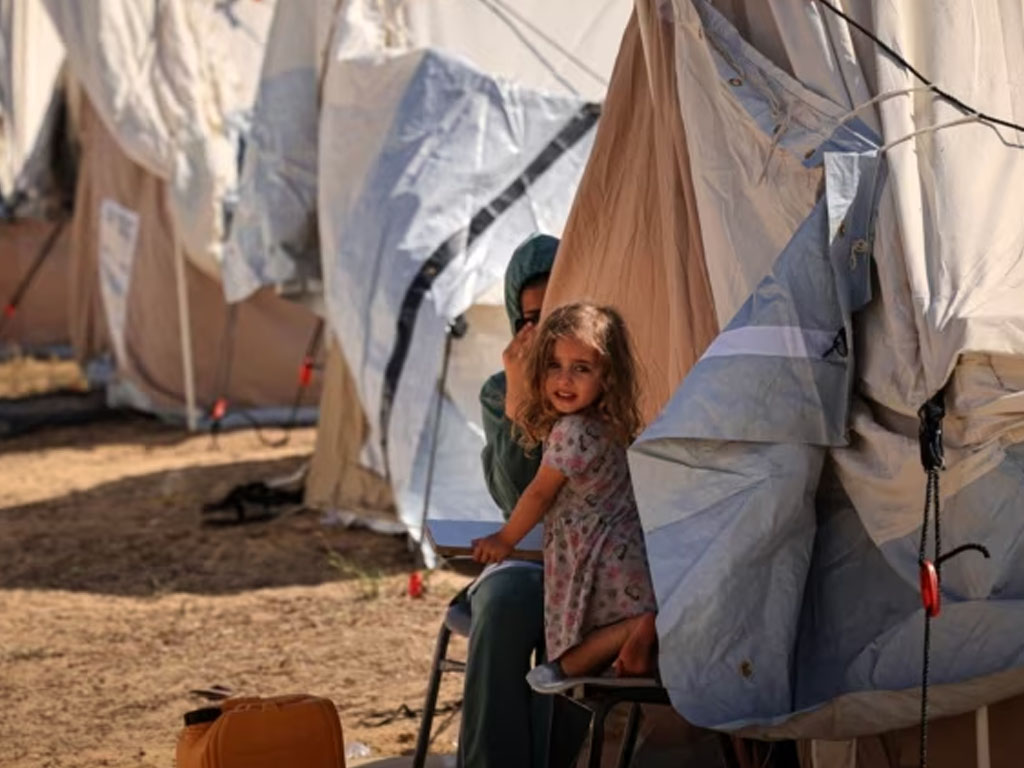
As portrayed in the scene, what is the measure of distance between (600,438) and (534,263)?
1.24 meters

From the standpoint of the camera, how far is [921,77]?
11.8 ft

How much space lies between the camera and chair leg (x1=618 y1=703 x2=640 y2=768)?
11.6ft

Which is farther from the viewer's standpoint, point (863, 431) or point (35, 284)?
point (35, 284)

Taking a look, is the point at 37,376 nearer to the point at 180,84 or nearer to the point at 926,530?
the point at 180,84

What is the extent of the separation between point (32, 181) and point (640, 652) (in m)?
11.2

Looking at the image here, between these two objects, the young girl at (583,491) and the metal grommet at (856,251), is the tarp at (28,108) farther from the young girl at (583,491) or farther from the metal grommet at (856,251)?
the metal grommet at (856,251)

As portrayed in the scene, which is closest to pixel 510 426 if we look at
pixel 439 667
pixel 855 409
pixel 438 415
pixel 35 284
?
pixel 439 667

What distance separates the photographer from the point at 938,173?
3498 millimetres

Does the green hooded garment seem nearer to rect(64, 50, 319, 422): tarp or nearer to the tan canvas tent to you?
rect(64, 50, 319, 422): tarp

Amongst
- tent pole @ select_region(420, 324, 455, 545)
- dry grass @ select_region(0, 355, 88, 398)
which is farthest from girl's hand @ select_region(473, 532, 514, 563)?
dry grass @ select_region(0, 355, 88, 398)

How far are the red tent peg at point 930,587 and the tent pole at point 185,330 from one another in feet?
28.2

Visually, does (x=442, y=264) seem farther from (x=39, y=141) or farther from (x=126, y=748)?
(x=39, y=141)

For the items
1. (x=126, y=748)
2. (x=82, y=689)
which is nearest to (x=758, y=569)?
(x=126, y=748)

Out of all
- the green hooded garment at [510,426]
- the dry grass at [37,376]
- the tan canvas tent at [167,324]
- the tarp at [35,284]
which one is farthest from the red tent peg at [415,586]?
the tarp at [35,284]
